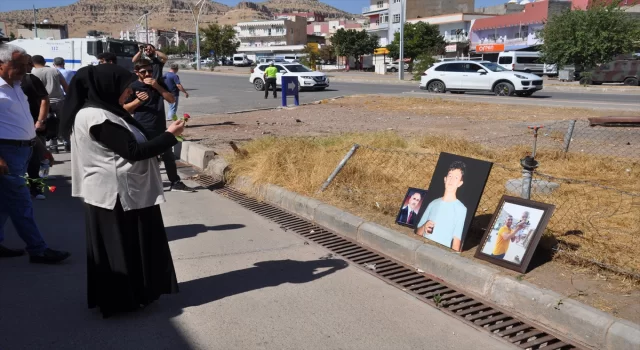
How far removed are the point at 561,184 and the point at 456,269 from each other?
10.4 feet

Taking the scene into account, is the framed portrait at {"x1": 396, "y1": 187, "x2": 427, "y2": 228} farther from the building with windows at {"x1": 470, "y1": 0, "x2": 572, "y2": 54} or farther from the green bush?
the building with windows at {"x1": 470, "y1": 0, "x2": 572, "y2": 54}

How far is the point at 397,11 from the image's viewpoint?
8262 centimetres

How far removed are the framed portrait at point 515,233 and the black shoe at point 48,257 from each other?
146 inches

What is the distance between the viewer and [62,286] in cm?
458

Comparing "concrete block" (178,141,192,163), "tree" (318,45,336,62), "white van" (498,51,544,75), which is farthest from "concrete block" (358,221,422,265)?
"tree" (318,45,336,62)

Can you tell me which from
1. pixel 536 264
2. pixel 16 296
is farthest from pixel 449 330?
pixel 16 296

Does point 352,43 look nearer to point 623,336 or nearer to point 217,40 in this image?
point 217,40

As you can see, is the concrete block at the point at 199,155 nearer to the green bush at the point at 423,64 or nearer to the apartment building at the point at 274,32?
the green bush at the point at 423,64

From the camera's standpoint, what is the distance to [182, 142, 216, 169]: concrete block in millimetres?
9625

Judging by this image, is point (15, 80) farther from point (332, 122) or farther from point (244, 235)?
point (332, 122)

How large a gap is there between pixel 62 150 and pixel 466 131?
8618 mm

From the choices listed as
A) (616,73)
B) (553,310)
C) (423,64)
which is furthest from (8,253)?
(616,73)

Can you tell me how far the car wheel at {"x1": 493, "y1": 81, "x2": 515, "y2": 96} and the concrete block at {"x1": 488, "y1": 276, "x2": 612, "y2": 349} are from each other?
20742mm

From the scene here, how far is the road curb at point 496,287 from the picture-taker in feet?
11.7
